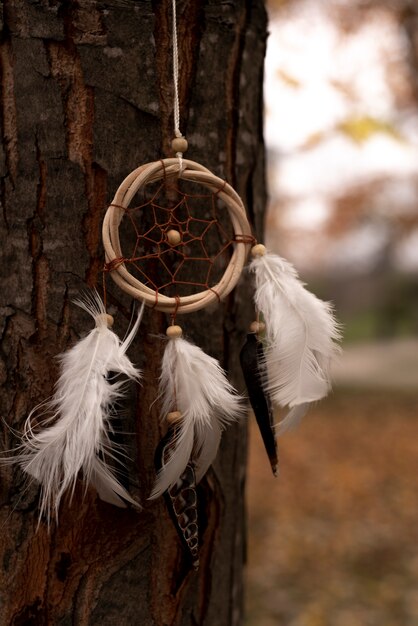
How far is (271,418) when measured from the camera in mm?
1369

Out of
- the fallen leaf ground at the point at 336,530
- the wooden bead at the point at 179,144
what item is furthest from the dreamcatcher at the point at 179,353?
the fallen leaf ground at the point at 336,530

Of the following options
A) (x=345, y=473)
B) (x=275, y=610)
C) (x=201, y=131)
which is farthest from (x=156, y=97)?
(x=345, y=473)

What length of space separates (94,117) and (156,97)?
150 millimetres

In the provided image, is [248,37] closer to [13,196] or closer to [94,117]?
[94,117]

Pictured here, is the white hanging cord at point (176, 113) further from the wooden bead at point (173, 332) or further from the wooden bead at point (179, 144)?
the wooden bead at point (173, 332)

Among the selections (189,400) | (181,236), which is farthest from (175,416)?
(181,236)

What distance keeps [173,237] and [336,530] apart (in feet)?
14.9

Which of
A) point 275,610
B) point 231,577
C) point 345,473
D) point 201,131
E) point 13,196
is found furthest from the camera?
point 345,473

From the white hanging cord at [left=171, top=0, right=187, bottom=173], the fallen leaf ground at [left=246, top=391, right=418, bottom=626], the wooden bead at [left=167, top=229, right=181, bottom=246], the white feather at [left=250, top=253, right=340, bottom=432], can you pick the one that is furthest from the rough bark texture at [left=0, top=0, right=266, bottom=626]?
the fallen leaf ground at [left=246, top=391, right=418, bottom=626]

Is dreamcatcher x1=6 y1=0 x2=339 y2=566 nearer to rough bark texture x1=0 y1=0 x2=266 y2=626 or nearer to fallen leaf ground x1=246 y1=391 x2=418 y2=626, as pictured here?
rough bark texture x1=0 y1=0 x2=266 y2=626

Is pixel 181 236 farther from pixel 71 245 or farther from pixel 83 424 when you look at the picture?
pixel 83 424

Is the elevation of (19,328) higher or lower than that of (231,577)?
higher

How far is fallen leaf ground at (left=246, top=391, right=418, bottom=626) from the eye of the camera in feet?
13.5

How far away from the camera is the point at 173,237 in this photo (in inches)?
52.7
